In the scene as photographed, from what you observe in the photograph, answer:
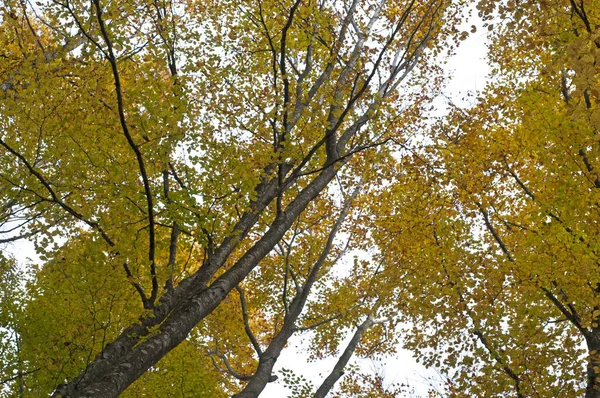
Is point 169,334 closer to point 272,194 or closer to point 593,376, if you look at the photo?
point 272,194

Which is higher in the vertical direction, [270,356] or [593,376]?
[593,376]

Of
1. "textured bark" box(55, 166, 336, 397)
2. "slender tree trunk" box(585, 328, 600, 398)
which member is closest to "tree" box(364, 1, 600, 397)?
"slender tree trunk" box(585, 328, 600, 398)

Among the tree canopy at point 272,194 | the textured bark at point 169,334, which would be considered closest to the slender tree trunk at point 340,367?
the tree canopy at point 272,194

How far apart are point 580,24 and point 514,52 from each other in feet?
21.8

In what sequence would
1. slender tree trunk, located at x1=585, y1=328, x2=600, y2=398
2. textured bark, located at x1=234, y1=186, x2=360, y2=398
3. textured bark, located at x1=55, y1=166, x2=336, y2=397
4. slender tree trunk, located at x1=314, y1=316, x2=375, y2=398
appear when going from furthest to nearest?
slender tree trunk, located at x1=314, y1=316, x2=375, y2=398
textured bark, located at x1=234, y1=186, x2=360, y2=398
slender tree trunk, located at x1=585, y1=328, x2=600, y2=398
textured bark, located at x1=55, y1=166, x2=336, y2=397

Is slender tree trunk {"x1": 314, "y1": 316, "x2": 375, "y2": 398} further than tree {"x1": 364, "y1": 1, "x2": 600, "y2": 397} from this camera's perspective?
Yes

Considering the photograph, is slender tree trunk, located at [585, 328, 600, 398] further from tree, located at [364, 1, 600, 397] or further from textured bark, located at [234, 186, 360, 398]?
textured bark, located at [234, 186, 360, 398]

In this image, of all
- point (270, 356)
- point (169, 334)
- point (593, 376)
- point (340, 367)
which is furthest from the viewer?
point (340, 367)

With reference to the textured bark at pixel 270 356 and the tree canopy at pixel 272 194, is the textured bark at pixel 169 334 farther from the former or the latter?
the textured bark at pixel 270 356

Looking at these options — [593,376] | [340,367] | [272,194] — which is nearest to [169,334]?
[272,194]

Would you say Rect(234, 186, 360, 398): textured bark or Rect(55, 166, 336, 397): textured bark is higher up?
Rect(234, 186, 360, 398): textured bark

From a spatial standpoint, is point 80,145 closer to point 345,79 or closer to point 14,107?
point 14,107

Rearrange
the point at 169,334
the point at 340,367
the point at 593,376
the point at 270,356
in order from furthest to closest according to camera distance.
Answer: the point at 340,367 < the point at 270,356 < the point at 593,376 < the point at 169,334

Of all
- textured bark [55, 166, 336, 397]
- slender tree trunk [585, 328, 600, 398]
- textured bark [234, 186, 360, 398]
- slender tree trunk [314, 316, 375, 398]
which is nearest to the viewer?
textured bark [55, 166, 336, 397]
